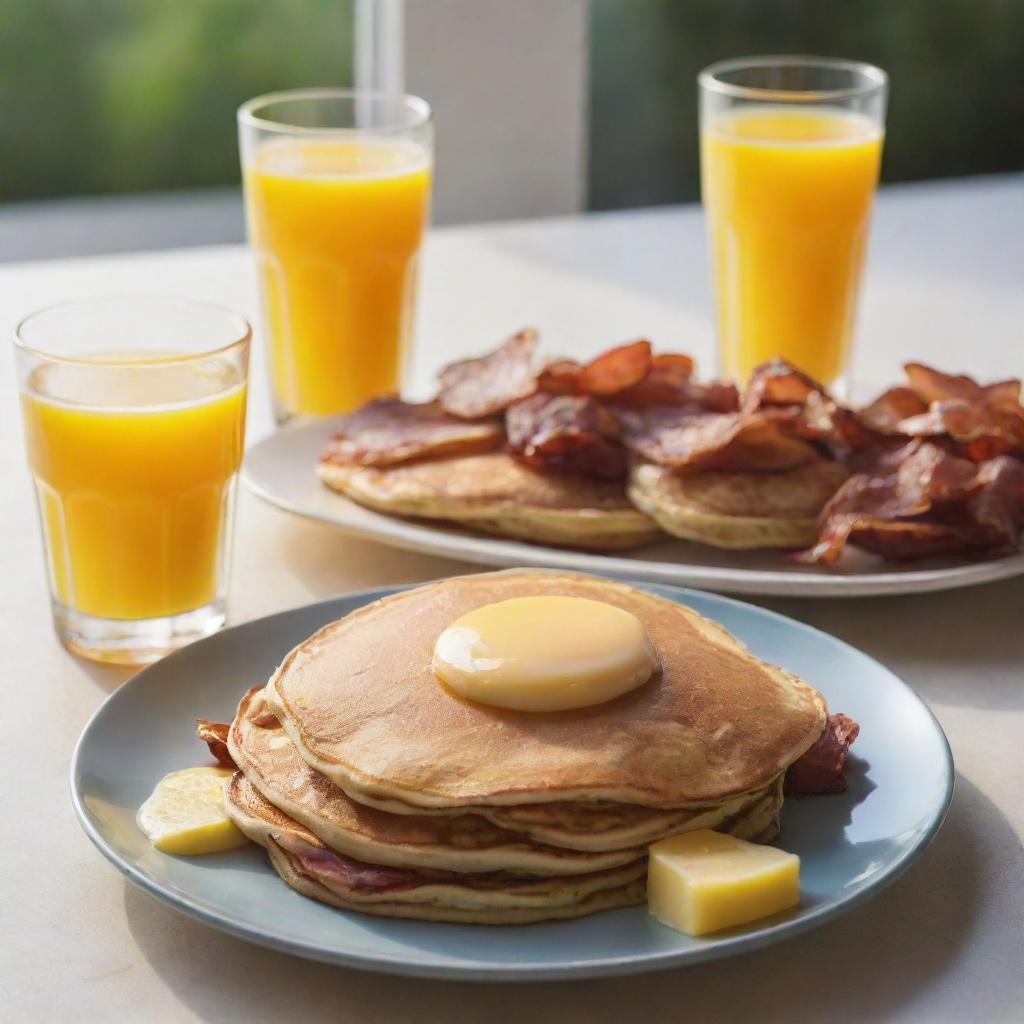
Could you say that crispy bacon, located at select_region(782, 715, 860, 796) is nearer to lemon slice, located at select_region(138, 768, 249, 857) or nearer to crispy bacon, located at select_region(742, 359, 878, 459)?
lemon slice, located at select_region(138, 768, 249, 857)

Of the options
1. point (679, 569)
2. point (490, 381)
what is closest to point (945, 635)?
point (679, 569)

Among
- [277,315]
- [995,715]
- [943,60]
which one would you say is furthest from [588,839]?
[943,60]

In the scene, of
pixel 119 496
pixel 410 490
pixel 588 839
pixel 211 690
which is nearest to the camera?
pixel 588 839

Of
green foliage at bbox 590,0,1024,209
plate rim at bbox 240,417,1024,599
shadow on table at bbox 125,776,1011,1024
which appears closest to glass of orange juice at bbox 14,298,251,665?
plate rim at bbox 240,417,1024,599

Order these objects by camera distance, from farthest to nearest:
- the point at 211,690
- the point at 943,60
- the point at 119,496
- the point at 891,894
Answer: the point at 943,60 < the point at 119,496 < the point at 211,690 < the point at 891,894

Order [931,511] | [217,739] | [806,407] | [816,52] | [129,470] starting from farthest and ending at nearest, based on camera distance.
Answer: [816,52] → [806,407] → [931,511] → [129,470] → [217,739]

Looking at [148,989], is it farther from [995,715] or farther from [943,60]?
[943,60]

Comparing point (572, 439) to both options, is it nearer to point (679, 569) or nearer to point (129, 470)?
point (679, 569)
